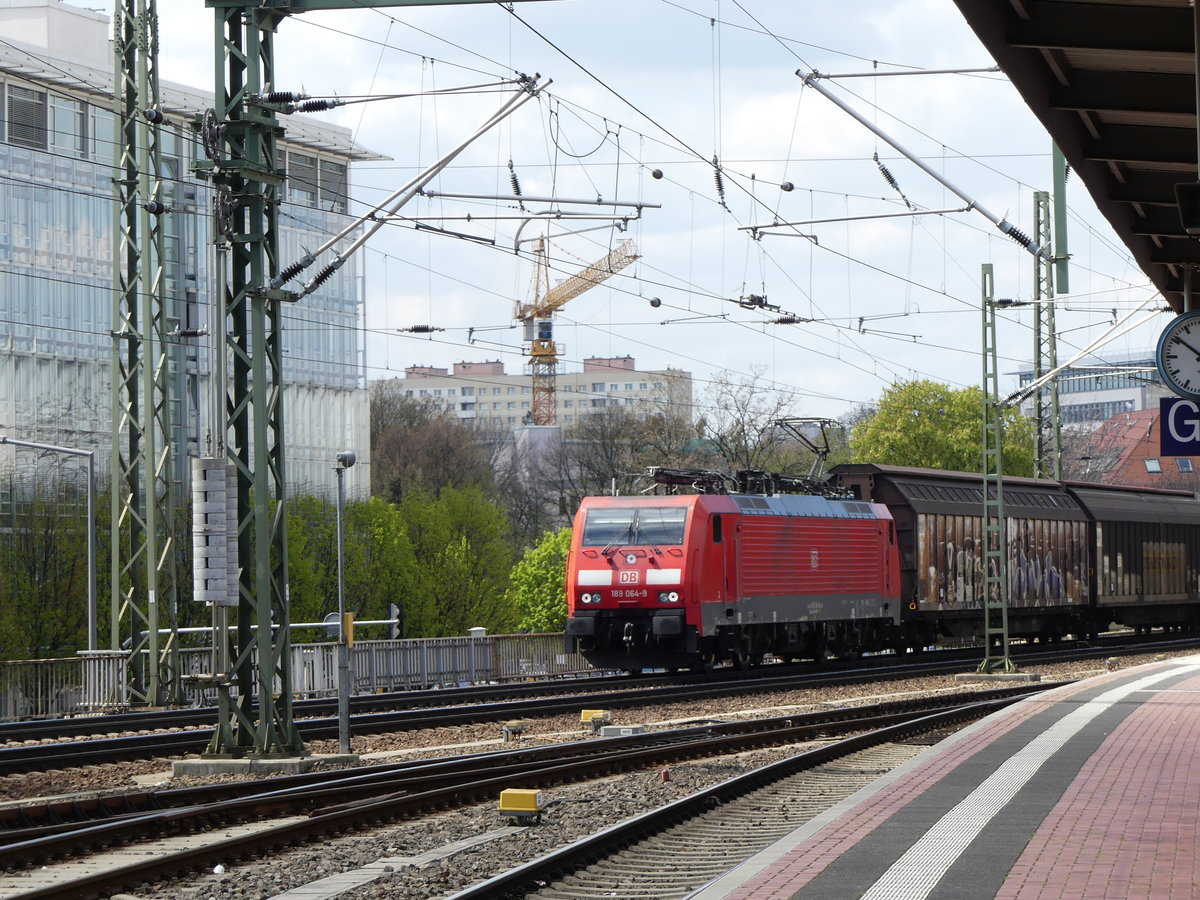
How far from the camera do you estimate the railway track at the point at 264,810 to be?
10586 millimetres

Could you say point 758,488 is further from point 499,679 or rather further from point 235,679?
point 235,679

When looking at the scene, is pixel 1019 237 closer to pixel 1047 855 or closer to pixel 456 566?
pixel 1047 855

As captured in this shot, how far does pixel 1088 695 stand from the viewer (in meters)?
22.8

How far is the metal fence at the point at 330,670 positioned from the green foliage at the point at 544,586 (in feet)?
68.6

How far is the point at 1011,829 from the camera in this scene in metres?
10.5

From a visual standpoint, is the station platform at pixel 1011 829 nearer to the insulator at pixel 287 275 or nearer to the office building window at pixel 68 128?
the insulator at pixel 287 275

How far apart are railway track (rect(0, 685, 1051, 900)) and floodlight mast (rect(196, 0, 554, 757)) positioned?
5.08 feet

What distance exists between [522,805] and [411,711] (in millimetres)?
A: 10887

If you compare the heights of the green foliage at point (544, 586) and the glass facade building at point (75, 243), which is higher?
the glass facade building at point (75, 243)

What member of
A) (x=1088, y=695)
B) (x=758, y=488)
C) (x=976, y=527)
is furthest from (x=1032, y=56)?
(x=976, y=527)

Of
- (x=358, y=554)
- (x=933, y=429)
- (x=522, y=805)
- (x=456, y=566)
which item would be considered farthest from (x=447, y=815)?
(x=933, y=429)

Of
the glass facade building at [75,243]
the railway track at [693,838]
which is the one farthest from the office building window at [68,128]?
the railway track at [693,838]

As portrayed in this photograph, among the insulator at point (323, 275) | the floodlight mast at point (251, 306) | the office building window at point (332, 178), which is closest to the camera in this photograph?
the floodlight mast at point (251, 306)

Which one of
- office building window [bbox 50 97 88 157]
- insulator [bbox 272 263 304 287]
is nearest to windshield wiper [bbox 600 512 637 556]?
insulator [bbox 272 263 304 287]
